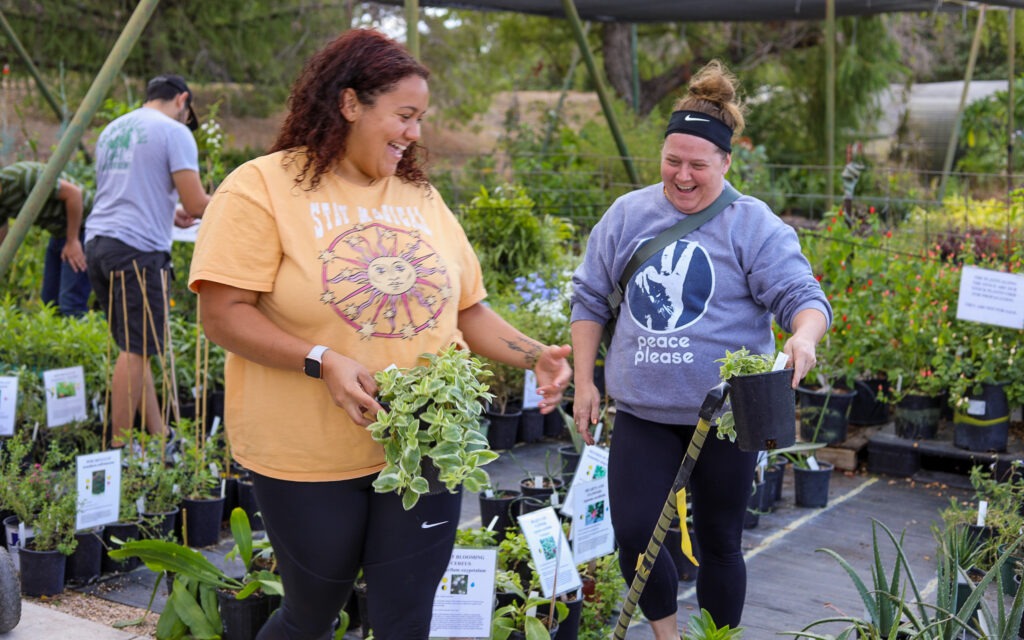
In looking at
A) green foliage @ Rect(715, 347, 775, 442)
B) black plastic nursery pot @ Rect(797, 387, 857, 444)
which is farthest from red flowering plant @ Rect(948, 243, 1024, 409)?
green foliage @ Rect(715, 347, 775, 442)

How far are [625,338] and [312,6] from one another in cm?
972

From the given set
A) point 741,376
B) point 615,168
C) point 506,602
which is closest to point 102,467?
point 506,602

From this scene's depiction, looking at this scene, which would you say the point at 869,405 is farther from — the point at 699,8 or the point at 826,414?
the point at 699,8

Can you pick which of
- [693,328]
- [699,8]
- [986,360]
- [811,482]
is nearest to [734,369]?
[693,328]

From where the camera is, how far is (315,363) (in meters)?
1.92

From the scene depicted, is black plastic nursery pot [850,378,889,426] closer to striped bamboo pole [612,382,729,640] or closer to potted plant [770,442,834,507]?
potted plant [770,442,834,507]

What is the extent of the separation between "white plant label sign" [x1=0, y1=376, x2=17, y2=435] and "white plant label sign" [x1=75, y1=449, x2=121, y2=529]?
0.71 m

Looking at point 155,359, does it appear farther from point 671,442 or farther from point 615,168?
point 615,168

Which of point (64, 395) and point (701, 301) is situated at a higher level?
point (701, 301)

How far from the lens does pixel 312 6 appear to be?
11383mm

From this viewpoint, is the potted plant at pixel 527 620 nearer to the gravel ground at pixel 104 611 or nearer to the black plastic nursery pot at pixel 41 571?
the gravel ground at pixel 104 611

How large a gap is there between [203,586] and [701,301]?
5.09ft

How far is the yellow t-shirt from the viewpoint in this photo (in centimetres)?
197

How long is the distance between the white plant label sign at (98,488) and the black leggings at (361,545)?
1459 mm
